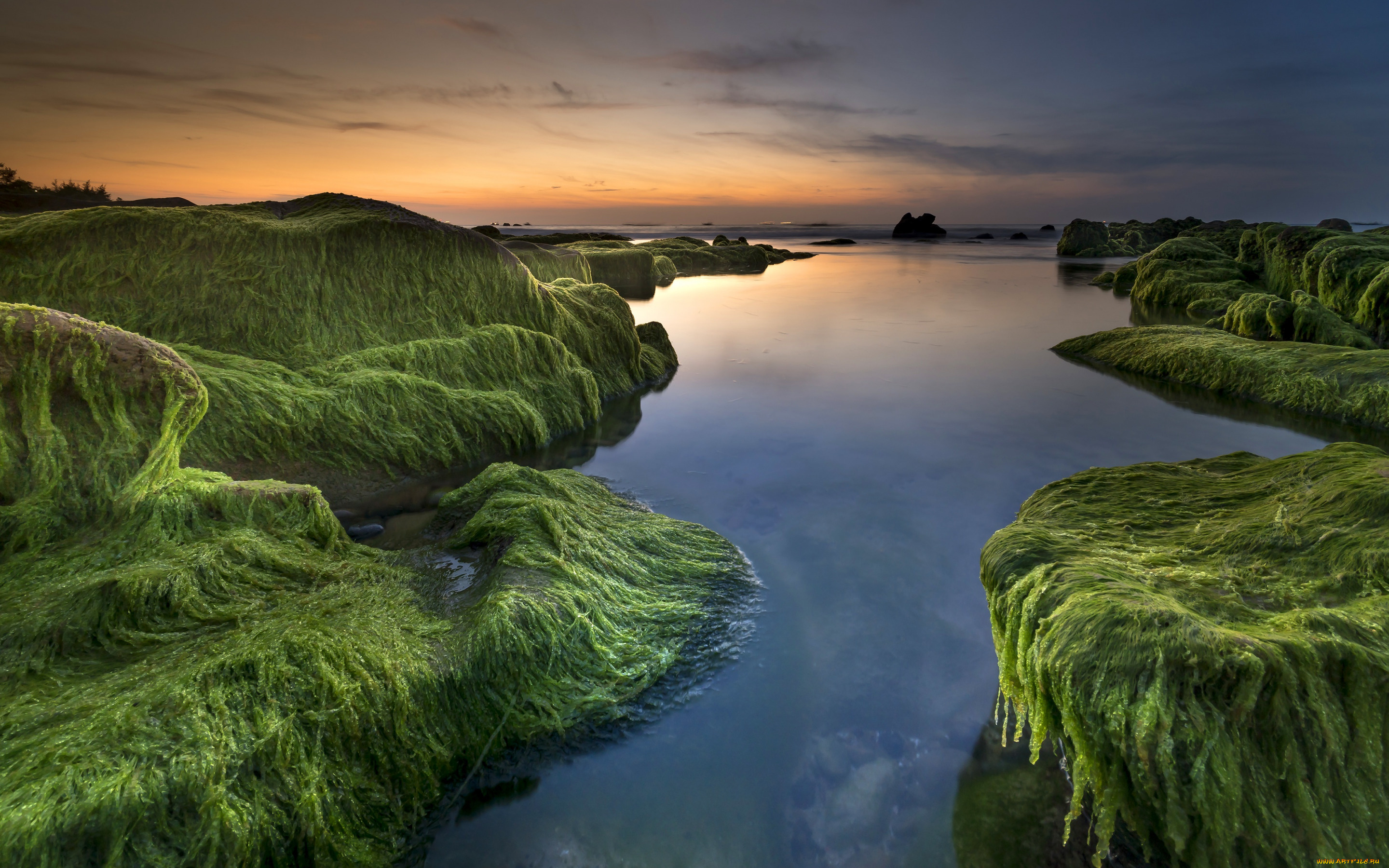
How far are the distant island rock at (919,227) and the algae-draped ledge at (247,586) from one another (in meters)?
73.6

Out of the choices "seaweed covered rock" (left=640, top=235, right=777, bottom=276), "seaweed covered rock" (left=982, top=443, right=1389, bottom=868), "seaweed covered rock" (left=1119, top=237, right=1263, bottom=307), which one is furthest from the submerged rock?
"seaweed covered rock" (left=640, top=235, right=777, bottom=276)

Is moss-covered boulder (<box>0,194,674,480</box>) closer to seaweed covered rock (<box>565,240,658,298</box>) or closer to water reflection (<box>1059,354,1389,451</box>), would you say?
water reflection (<box>1059,354,1389,451</box>)

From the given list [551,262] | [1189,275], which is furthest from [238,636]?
[1189,275]

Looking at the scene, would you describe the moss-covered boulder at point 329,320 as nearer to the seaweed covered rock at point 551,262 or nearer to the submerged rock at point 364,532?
the submerged rock at point 364,532

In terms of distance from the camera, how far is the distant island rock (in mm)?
69062

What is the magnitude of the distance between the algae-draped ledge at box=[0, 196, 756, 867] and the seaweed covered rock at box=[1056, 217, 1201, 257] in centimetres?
3629

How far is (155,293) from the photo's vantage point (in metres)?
4.77

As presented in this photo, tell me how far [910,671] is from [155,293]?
236 inches

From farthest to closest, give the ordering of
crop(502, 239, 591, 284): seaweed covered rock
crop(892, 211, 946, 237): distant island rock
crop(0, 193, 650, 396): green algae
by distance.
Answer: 1. crop(892, 211, 946, 237): distant island rock
2. crop(502, 239, 591, 284): seaweed covered rock
3. crop(0, 193, 650, 396): green algae

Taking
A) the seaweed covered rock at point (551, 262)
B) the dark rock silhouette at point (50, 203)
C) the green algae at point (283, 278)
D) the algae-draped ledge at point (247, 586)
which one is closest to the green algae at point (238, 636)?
the algae-draped ledge at point (247, 586)

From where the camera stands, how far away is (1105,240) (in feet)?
111

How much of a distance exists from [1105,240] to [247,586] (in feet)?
136

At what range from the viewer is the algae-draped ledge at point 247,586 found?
61.7 inches

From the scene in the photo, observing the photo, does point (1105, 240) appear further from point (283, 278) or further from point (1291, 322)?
point (283, 278)
